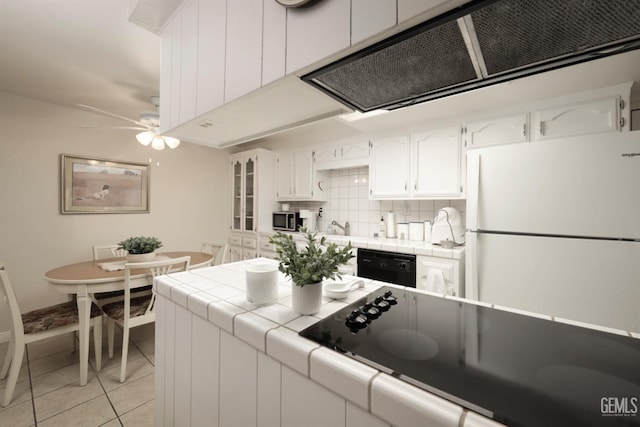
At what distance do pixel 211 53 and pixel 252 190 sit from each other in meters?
2.85

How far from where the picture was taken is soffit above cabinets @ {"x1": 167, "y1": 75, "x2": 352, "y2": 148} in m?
0.88

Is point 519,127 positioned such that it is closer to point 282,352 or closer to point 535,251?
point 535,251

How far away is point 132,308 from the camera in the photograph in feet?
6.64

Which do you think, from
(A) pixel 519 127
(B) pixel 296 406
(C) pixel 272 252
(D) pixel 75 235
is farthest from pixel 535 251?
(D) pixel 75 235

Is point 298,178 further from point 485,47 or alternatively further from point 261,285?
point 485,47

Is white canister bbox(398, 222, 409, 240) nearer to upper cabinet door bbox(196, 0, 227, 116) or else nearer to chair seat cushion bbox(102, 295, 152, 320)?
upper cabinet door bbox(196, 0, 227, 116)

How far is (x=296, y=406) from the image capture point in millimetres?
659

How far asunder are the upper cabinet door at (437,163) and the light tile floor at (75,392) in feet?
8.77

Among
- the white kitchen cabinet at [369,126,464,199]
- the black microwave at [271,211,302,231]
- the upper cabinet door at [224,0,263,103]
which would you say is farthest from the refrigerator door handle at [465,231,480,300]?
the black microwave at [271,211,302,231]

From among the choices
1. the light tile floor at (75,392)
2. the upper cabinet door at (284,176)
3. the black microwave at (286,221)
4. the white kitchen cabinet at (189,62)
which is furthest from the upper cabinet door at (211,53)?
the upper cabinet door at (284,176)

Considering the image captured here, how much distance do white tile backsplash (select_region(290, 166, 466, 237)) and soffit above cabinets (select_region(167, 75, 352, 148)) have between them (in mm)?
1996

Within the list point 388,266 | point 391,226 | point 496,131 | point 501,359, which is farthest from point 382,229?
point 501,359

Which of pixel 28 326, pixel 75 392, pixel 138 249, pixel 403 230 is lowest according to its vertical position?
pixel 75 392

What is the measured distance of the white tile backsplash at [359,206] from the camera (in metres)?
2.79
